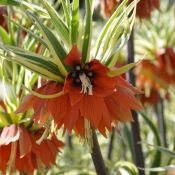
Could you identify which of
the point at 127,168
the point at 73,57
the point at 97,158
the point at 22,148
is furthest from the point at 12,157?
the point at 127,168

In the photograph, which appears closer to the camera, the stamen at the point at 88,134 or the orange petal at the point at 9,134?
the stamen at the point at 88,134

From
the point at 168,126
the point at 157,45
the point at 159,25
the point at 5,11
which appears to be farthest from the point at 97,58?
the point at 168,126

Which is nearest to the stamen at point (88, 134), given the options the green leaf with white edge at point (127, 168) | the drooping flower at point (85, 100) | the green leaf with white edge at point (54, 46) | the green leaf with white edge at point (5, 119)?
the drooping flower at point (85, 100)

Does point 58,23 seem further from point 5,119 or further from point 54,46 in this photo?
point 5,119

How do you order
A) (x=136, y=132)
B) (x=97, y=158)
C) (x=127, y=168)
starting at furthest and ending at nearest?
(x=136, y=132) → (x=127, y=168) → (x=97, y=158)

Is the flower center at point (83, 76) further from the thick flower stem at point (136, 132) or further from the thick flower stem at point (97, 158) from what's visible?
the thick flower stem at point (136, 132)

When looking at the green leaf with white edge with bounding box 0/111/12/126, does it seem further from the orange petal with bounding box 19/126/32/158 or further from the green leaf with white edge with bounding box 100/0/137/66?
the green leaf with white edge with bounding box 100/0/137/66

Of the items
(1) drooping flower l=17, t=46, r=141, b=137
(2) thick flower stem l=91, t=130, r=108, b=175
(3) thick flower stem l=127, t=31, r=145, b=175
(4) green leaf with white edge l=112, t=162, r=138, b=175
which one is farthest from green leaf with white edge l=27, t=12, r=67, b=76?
(3) thick flower stem l=127, t=31, r=145, b=175
